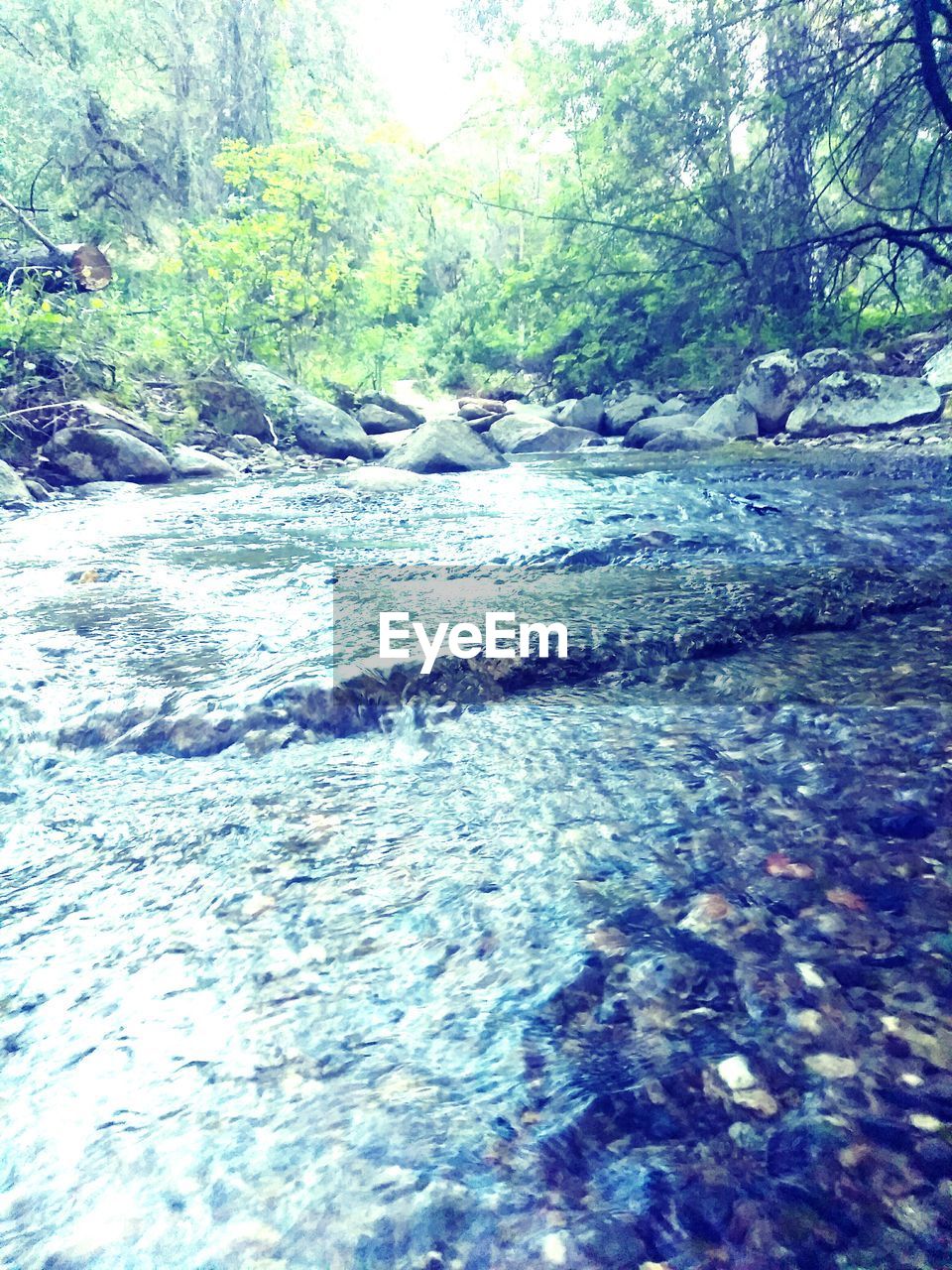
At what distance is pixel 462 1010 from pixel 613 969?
0.27 metres

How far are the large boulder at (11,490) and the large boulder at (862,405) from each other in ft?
27.5

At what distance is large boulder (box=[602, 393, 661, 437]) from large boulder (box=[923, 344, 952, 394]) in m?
4.14

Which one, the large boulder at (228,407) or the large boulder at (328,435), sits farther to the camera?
the large boulder at (328,435)

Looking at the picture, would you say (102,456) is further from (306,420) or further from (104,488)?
(306,420)

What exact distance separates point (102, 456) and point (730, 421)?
769cm

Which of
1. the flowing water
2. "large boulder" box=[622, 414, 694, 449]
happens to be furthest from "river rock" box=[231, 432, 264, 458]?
the flowing water

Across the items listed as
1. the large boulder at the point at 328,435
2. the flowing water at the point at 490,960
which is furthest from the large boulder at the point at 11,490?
the large boulder at the point at 328,435

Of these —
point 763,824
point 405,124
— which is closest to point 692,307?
point 405,124

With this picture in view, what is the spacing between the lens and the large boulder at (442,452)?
9414 mm

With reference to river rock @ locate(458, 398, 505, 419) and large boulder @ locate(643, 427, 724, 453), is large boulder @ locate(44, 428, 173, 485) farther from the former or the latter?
river rock @ locate(458, 398, 505, 419)

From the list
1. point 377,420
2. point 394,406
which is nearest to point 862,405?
point 377,420

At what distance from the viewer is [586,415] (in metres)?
14.1

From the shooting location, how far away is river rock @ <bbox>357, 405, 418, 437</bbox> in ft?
46.9

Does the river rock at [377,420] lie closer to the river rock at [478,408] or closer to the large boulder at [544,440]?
the river rock at [478,408]
